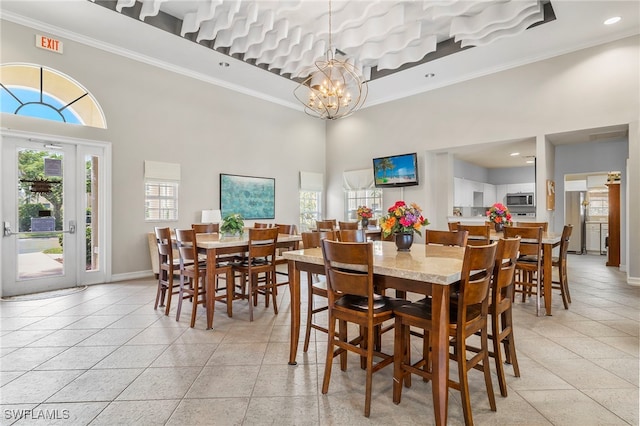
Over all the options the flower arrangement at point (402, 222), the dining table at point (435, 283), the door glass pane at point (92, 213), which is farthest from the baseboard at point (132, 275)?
the flower arrangement at point (402, 222)

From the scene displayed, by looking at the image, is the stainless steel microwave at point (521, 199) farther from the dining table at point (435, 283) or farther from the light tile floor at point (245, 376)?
the dining table at point (435, 283)

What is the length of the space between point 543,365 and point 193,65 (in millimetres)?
6366

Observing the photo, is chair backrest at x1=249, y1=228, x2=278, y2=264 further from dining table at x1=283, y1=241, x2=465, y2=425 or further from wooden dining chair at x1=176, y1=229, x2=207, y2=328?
dining table at x1=283, y1=241, x2=465, y2=425

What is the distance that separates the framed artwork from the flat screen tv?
2.42 metres

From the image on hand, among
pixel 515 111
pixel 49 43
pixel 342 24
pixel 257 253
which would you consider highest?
pixel 342 24

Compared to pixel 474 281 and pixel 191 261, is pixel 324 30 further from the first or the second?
pixel 474 281

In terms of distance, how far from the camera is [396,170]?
712 cm

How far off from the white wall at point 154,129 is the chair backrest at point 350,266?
182 inches

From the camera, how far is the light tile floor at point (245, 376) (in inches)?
70.9

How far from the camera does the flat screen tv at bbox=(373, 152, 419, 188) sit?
6875 millimetres

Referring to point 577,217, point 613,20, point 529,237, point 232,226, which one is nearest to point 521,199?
point 577,217

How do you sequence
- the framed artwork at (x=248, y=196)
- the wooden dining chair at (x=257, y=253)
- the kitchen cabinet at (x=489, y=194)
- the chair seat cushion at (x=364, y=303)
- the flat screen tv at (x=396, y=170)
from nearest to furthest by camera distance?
1. the chair seat cushion at (x=364, y=303)
2. the wooden dining chair at (x=257, y=253)
3. the framed artwork at (x=248, y=196)
4. the flat screen tv at (x=396, y=170)
5. the kitchen cabinet at (x=489, y=194)

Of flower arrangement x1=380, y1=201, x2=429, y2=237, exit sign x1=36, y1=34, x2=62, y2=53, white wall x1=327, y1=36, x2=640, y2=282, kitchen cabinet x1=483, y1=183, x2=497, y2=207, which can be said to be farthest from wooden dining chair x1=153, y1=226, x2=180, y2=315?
kitchen cabinet x1=483, y1=183, x2=497, y2=207

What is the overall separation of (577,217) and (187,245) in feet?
31.5
